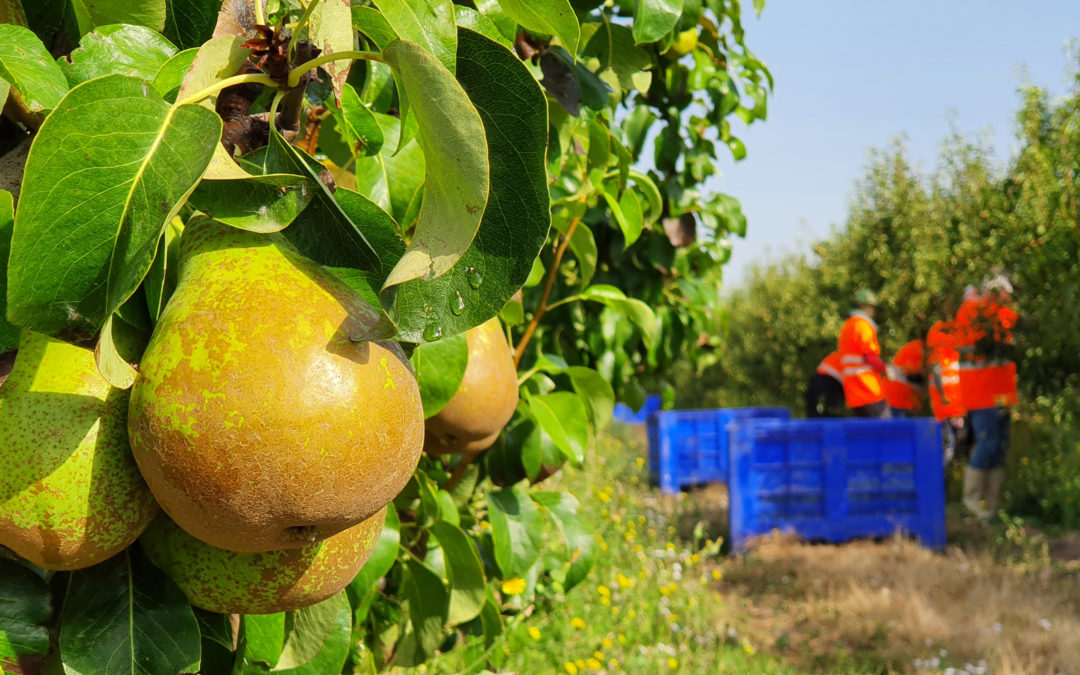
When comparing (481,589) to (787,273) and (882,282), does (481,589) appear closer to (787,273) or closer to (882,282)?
(882,282)

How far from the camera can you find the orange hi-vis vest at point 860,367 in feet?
27.0

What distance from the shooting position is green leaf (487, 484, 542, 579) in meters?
1.66

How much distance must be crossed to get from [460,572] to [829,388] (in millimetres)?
8254

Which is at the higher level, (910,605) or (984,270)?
(984,270)

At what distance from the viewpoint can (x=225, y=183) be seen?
648mm

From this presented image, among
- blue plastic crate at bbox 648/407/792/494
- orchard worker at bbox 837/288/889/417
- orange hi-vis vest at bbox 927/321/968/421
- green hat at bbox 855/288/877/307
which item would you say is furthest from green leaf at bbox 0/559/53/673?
blue plastic crate at bbox 648/407/792/494

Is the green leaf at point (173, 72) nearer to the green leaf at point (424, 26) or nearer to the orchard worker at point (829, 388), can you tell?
the green leaf at point (424, 26)

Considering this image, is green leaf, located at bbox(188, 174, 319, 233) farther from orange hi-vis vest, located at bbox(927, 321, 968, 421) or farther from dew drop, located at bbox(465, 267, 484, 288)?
orange hi-vis vest, located at bbox(927, 321, 968, 421)

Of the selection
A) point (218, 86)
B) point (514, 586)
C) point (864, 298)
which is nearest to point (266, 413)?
point (218, 86)

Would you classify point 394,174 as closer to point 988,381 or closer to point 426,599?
point 426,599

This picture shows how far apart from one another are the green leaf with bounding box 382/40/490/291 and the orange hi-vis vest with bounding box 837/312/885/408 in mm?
8201

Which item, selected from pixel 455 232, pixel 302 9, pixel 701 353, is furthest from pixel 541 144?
pixel 701 353

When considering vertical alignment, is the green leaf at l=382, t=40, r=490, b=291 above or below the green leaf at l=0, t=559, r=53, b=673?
above

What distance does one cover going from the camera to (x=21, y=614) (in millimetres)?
723
